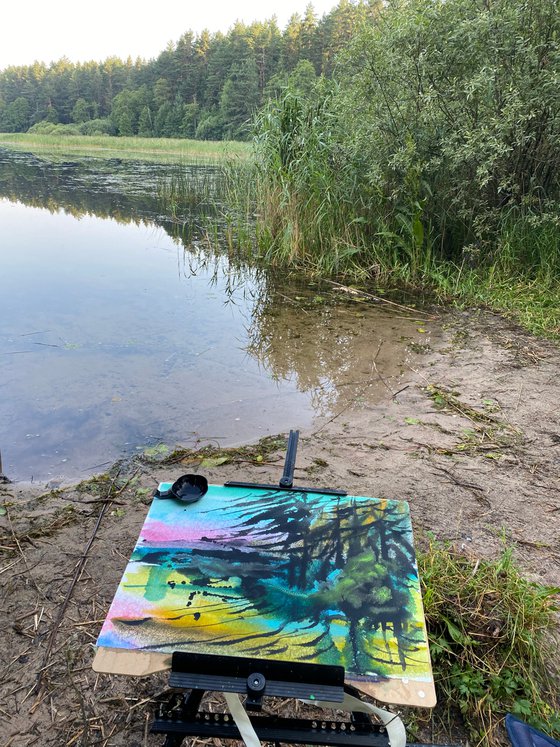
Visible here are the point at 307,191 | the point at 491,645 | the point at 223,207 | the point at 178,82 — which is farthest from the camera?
the point at 178,82

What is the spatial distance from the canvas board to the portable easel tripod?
3 cm

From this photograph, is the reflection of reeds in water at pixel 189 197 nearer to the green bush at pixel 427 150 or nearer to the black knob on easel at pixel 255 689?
the green bush at pixel 427 150

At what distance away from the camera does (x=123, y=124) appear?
42312 millimetres

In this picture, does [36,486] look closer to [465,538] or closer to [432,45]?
[465,538]

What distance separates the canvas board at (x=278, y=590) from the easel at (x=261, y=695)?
0.03 metres

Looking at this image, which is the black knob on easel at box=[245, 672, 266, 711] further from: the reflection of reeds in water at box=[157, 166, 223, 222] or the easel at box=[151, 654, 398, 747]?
the reflection of reeds in water at box=[157, 166, 223, 222]

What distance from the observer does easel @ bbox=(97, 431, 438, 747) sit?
882 mm

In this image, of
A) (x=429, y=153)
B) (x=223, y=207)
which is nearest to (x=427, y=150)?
(x=429, y=153)

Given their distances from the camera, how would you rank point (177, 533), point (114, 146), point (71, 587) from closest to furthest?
point (177, 533) < point (71, 587) < point (114, 146)

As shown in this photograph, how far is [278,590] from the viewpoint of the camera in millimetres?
1079

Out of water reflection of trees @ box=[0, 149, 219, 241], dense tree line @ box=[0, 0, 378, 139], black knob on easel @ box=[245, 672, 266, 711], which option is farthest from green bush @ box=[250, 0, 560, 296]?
dense tree line @ box=[0, 0, 378, 139]

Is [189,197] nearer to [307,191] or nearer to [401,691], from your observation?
[307,191]

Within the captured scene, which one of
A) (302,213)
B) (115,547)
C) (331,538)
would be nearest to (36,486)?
(115,547)

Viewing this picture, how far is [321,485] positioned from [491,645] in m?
1.04
